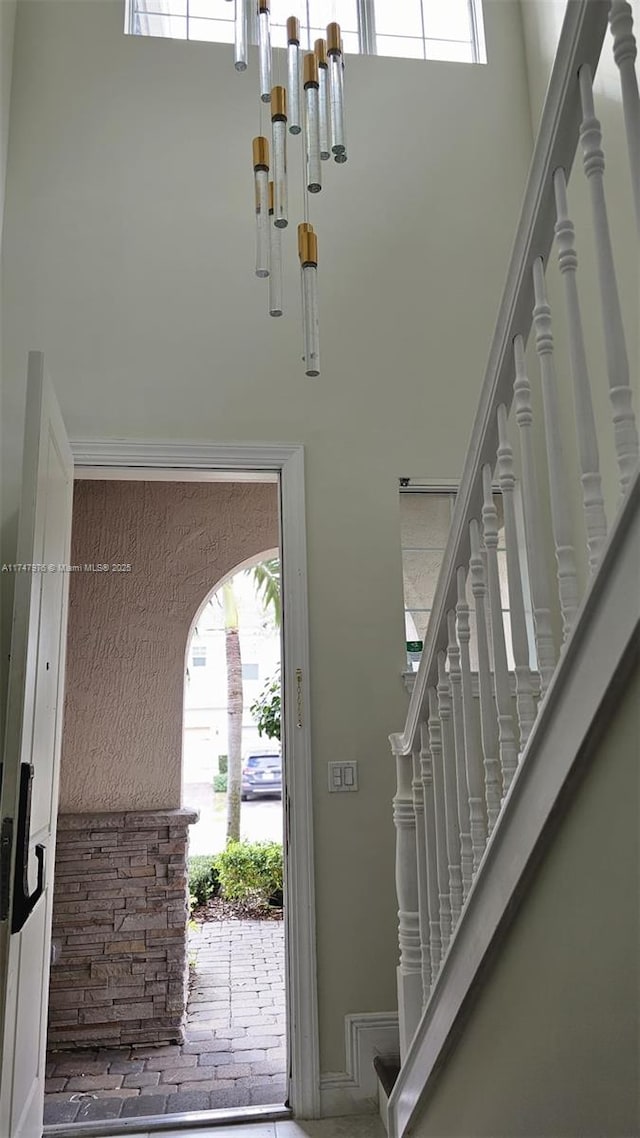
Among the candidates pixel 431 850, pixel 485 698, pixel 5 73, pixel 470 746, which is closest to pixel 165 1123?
pixel 431 850

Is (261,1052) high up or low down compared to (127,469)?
down

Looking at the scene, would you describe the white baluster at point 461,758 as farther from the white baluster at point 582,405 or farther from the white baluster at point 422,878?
the white baluster at point 582,405

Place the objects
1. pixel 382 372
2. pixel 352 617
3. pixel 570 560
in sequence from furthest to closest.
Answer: pixel 382 372 < pixel 352 617 < pixel 570 560

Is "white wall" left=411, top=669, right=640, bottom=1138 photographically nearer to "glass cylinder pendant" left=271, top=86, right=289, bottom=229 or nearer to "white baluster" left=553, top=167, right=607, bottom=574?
"white baluster" left=553, top=167, right=607, bottom=574

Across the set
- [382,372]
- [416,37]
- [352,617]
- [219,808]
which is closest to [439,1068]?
[352,617]

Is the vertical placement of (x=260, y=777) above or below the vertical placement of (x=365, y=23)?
below

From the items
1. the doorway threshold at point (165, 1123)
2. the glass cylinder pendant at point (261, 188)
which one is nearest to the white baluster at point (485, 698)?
the glass cylinder pendant at point (261, 188)

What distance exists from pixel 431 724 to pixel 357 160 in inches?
101

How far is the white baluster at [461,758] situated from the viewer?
1706mm

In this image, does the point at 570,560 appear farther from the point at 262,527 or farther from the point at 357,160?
the point at 262,527

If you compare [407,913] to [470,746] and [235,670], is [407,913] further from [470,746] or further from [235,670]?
[235,670]

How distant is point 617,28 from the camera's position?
3.65 feet

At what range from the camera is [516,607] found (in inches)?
59.4

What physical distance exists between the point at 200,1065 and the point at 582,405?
3.23m
